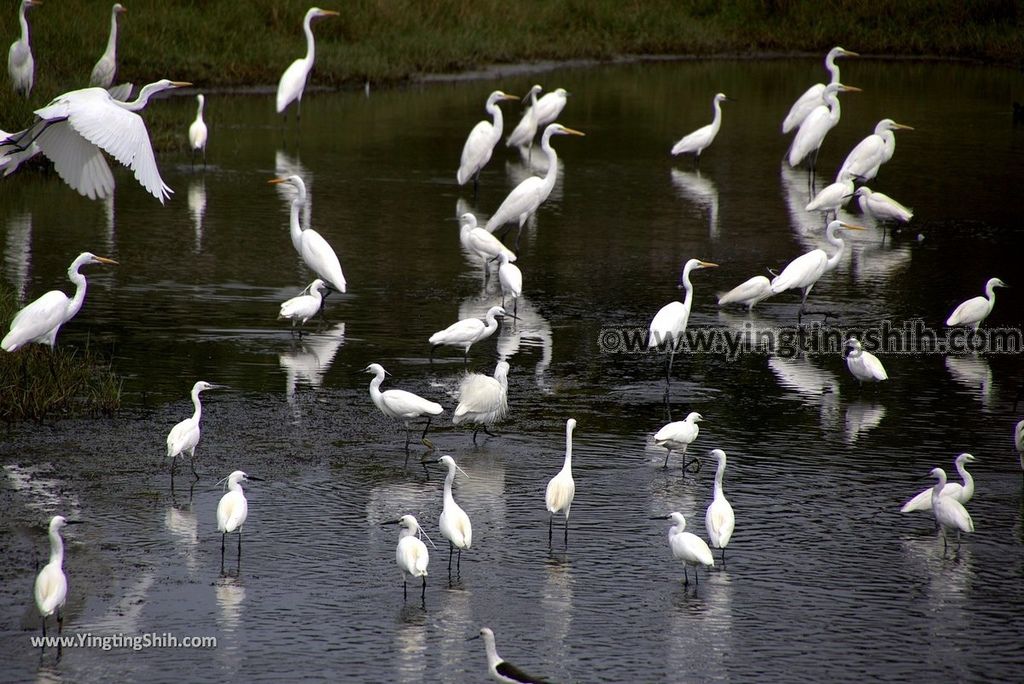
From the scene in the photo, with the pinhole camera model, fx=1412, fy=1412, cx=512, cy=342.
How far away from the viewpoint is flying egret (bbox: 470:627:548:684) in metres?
5.88

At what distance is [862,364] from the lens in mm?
10930

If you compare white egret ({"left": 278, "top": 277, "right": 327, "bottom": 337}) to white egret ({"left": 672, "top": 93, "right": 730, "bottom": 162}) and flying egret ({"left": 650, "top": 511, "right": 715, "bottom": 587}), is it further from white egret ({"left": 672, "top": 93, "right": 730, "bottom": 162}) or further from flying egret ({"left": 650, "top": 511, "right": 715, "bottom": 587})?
white egret ({"left": 672, "top": 93, "right": 730, "bottom": 162})

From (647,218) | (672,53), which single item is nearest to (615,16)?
(672,53)

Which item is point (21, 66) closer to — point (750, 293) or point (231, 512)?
point (750, 293)

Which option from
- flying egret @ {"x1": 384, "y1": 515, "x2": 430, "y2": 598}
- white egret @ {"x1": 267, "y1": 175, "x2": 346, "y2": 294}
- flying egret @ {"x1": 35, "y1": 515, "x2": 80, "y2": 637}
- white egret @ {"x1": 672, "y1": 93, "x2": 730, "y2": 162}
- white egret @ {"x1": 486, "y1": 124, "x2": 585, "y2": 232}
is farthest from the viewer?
white egret @ {"x1": 672, "y1": 93, "x2": 730, "y2": 162}

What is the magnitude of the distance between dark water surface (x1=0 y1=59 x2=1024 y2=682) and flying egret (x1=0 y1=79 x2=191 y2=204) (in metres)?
1.63

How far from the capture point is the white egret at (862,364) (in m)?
10.9

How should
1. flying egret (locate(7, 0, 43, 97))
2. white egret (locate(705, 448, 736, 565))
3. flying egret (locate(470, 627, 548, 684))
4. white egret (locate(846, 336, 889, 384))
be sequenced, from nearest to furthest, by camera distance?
1. flying egret (locate(470, 627, 548, 684))
2. white egret (locate(705, 448, 736, 565))
3. white egret (locate(846, 336, 889, 384))
4. flying egret (locate(7, 0, 43, 97))

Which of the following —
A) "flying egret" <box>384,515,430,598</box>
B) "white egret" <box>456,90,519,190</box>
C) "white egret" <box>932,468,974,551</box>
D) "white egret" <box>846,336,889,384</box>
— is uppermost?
"white egret" <box>456,90,519,190</box>

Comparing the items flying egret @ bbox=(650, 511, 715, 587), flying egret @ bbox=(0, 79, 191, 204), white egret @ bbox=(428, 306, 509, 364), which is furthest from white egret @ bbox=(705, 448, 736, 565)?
flying egret @ bbox=(0, 79, 191, 204)

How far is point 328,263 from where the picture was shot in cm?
1308

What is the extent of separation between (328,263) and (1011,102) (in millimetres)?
21650

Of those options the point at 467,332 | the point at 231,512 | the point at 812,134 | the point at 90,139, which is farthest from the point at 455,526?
the point at 812,134

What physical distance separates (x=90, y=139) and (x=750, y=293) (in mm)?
6302
